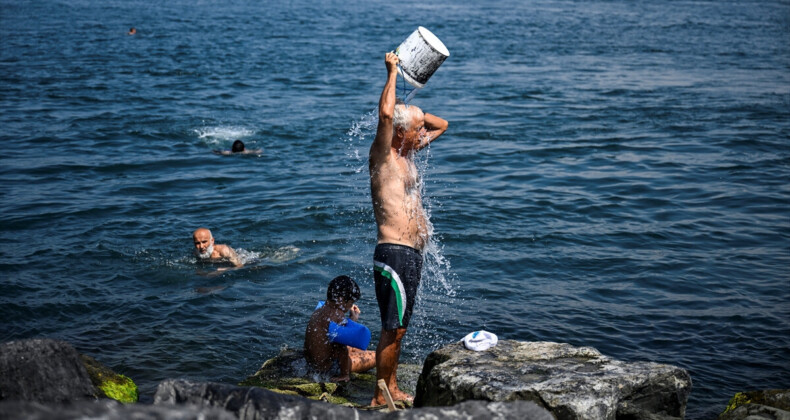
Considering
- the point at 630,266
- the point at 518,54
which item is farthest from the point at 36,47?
the point at 630,266

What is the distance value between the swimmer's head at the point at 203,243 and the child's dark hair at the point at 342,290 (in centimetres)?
350

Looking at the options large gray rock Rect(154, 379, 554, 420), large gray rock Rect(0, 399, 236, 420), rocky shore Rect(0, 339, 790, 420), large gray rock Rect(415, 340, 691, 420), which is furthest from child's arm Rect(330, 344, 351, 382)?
large gray rock Rect(0, 399, 236, 420)

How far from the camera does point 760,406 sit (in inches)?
204

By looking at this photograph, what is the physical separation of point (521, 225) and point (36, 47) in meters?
22.1

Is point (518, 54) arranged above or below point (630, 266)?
above

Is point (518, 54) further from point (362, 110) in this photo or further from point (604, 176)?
point (604, 176)

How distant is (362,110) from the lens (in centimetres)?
1881

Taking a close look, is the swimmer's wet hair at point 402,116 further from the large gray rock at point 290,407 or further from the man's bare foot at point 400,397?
the large gray rock at point 290,407

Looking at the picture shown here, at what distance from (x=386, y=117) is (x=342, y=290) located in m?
2.17

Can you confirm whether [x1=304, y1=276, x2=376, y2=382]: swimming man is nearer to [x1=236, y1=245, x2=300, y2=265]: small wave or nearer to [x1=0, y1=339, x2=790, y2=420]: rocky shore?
[x1=0, y1=339, x2=790, y2=420]: rocky shore

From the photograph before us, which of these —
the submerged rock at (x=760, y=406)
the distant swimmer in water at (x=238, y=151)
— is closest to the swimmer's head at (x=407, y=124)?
the submerged rock at (x=760, y=406)

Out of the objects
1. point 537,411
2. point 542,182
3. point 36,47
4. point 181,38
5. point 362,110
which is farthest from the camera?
point 181,38

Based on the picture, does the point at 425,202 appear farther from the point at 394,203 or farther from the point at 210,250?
the point at 394,203

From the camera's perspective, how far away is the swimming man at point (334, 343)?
6871 mm
